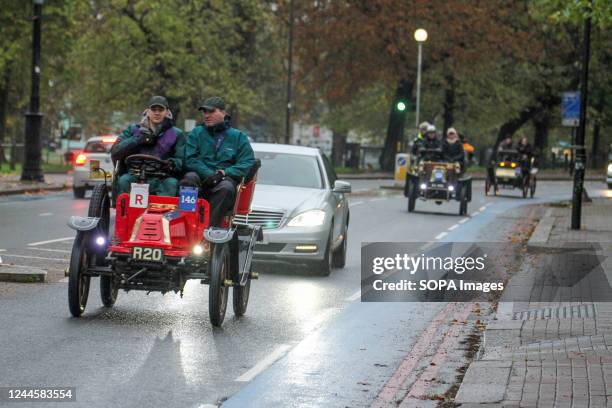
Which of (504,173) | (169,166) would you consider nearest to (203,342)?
(169,166)

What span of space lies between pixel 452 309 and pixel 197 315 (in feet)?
9.03

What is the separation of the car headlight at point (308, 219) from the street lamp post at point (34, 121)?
20.3m

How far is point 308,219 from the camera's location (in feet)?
52.6

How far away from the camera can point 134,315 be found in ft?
38.2

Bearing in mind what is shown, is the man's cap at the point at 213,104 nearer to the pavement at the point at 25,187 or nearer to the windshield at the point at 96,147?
the pavement at the point at 25,187

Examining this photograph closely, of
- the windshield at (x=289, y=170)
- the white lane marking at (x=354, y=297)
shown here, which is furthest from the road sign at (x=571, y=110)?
the white lane marking at (x=354, y=297)

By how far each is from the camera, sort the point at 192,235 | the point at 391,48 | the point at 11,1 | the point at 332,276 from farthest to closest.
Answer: the point at 391,48 < the point at 11,1 < the point at 332,276 < the point at 192,235

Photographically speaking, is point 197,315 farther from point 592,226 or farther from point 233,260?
point 592,226

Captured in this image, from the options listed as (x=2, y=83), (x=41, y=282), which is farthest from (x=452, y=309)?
(x=2, y=83)

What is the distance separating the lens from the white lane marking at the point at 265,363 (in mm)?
8830

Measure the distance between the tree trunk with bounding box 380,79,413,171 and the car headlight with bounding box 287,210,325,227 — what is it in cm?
4759

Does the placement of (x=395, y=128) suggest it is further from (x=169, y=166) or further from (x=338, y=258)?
(x=169, y=166)

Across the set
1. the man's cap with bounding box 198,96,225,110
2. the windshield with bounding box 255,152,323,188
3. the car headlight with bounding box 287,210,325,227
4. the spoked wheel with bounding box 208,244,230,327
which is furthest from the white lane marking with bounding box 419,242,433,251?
the spoked wheel with bounding box 208,244,230,327

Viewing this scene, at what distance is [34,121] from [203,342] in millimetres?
26478
